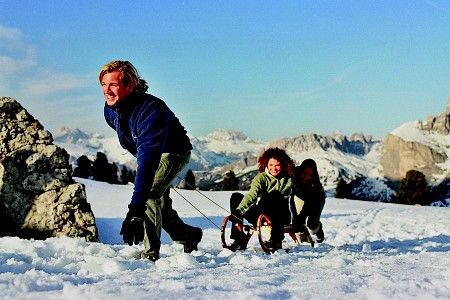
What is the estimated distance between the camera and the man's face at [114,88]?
5090 millimetres

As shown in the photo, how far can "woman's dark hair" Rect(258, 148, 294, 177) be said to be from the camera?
765 cm

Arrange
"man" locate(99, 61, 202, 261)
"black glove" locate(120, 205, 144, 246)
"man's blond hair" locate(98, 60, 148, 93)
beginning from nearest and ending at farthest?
1. "black glove" locate(120, 205, 144, 246)
2. "man" locate(99, 61, 202, 261)
3. "man's blond hair" locate(98, 60, 148, 93)

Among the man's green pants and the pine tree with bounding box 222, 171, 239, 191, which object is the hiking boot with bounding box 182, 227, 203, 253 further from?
the pine tree with bounding box 222, 171, 239, 191

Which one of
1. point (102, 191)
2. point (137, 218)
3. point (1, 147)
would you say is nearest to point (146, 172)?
point (137, 218)

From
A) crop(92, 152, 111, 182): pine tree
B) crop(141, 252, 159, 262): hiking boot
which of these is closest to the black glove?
crop(141, 252, 159, 262): hiking boot

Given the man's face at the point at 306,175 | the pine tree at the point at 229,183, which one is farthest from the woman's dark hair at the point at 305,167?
the pine tree at the point at 229,183

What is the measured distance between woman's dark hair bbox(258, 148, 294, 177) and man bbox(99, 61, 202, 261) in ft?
6.91

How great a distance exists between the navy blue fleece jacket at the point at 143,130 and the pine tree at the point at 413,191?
7197 centimetres

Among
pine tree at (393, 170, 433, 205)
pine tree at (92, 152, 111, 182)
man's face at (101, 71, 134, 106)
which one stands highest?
pine tree at (92, 152, 111, 182)

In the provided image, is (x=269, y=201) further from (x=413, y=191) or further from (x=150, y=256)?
(x=413, y=191)

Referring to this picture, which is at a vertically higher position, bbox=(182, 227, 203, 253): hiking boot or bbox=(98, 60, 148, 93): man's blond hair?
bbox=(98, 60, 148, 93): man's blond hair

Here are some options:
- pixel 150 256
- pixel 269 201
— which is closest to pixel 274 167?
pixel 269 201

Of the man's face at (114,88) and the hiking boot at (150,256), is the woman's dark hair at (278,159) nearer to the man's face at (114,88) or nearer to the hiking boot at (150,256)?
the hiking boot at (150,256)

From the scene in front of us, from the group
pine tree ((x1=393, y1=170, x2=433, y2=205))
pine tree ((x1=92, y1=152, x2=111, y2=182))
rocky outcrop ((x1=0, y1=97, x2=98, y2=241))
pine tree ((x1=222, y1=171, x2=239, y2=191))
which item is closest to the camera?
rocky outcrop ((x1=0, y1=97, x2=98, y2=241))
